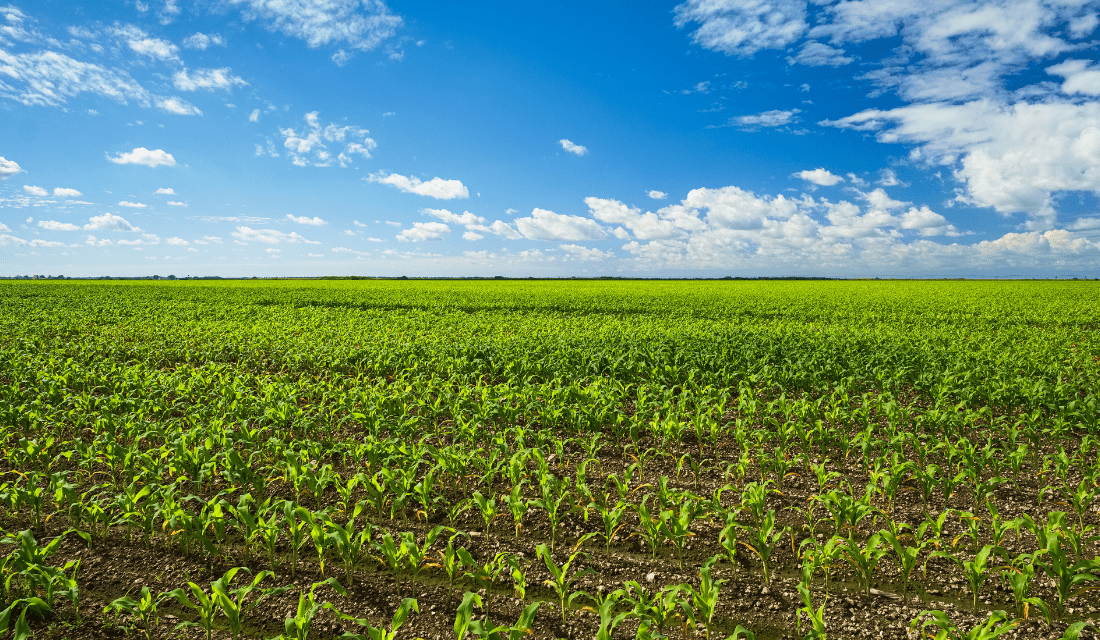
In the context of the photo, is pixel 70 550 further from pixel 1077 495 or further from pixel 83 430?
pixel 1077 495

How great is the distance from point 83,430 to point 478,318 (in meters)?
15.8

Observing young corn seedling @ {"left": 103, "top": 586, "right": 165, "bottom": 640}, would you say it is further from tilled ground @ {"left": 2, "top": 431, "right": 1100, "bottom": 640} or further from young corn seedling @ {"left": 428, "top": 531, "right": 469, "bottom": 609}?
young corn seedling @ {"left": 428, "top": 531, "right": 469, "bottom": 609}

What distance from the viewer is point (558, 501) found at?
470 cm

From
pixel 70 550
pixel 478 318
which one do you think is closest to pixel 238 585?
pixel 70 550

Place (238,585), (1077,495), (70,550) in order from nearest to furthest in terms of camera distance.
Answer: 1. (238,585)
2. (70,550)
3. (1077,495)

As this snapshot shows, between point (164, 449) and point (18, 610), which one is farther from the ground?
point (164, 449)

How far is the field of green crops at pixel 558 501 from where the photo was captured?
371cm

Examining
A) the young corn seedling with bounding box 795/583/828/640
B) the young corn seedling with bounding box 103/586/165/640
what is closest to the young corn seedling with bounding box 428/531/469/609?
the young corn seedling with bounding box 103/586/165/640

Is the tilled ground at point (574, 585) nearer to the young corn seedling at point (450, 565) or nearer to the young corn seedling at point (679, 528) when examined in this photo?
the young corn seedling at point (450, 565)

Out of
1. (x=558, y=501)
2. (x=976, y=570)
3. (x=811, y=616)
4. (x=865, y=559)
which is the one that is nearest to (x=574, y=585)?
(x=558, y=501)

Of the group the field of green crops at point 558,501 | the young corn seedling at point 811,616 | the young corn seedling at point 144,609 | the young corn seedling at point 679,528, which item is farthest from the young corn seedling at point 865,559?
the young corn seedling at point 144,609

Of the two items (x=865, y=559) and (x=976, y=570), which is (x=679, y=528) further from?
(x=976, y=570)

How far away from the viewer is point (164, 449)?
638cm

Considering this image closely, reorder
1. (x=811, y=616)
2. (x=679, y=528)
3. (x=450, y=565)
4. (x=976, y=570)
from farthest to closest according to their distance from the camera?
(x=679, y=528) < (x=450, y=565) < (x=976, y=570) < (x=811, y=616)
